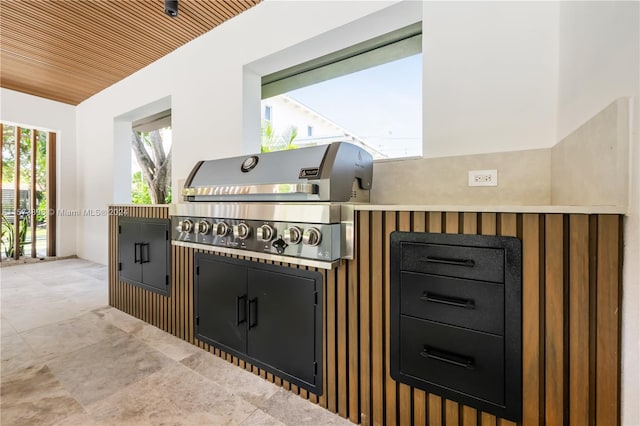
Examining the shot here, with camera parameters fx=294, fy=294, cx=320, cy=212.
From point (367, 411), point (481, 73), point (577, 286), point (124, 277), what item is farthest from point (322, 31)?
point (124, 277)

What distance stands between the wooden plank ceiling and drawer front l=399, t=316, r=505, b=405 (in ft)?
9.42

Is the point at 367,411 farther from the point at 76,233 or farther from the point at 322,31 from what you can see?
the point at 76,233

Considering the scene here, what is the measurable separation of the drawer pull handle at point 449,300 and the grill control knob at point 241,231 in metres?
0.95

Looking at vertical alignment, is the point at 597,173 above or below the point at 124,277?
above

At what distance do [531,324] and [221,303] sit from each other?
161cm

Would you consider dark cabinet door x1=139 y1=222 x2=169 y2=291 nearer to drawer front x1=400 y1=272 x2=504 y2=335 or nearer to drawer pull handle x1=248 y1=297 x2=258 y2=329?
drawer pull handle x1=248 y1=297 x2=258 y2=329

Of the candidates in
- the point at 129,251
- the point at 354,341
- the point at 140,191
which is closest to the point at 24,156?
the point at 140,191

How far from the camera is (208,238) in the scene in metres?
1.83

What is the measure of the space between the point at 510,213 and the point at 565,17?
111 centimetres

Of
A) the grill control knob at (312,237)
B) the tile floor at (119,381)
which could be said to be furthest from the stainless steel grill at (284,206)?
the tile floor at (119,381)

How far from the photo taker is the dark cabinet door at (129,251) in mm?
2541

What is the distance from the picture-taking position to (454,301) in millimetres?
1086

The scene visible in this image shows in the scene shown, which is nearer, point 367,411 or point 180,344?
point 367,411

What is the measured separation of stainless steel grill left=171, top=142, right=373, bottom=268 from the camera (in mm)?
1354
